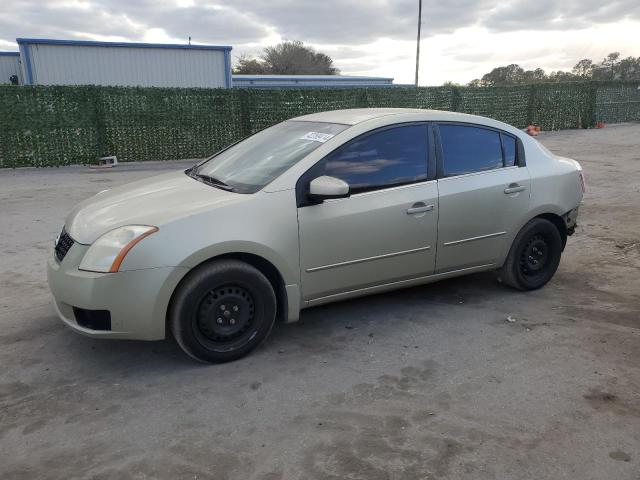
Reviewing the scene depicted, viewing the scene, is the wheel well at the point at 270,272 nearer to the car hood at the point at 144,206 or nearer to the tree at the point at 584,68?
the car hood at the point at 144,206

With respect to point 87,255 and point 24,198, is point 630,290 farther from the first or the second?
point 24,198

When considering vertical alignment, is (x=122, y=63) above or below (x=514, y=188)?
above

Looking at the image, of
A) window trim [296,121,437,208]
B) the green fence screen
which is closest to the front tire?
window trim [296,121,437,208]

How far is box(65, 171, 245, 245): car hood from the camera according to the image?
3.47 meters

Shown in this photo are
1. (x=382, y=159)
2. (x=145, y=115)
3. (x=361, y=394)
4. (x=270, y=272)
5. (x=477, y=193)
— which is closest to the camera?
(x=361, y=394)

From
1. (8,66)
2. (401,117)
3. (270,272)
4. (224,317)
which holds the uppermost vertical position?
(8,66)

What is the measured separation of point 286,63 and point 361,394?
192ft

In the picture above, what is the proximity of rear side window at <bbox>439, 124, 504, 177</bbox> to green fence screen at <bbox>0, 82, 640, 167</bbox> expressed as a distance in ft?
38.9

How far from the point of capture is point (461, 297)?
4.89 metres

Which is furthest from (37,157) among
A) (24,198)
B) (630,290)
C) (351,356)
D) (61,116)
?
(630,290)

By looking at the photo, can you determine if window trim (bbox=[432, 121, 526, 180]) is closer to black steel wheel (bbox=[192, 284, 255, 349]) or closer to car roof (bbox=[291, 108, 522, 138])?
car roof (bbox=[291, 108, 522, 138])

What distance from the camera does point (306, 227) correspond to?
3732 millimetres

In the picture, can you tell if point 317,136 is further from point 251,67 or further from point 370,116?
point 251,67

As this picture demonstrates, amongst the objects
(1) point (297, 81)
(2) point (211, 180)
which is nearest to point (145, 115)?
(2) point (211, 180)
